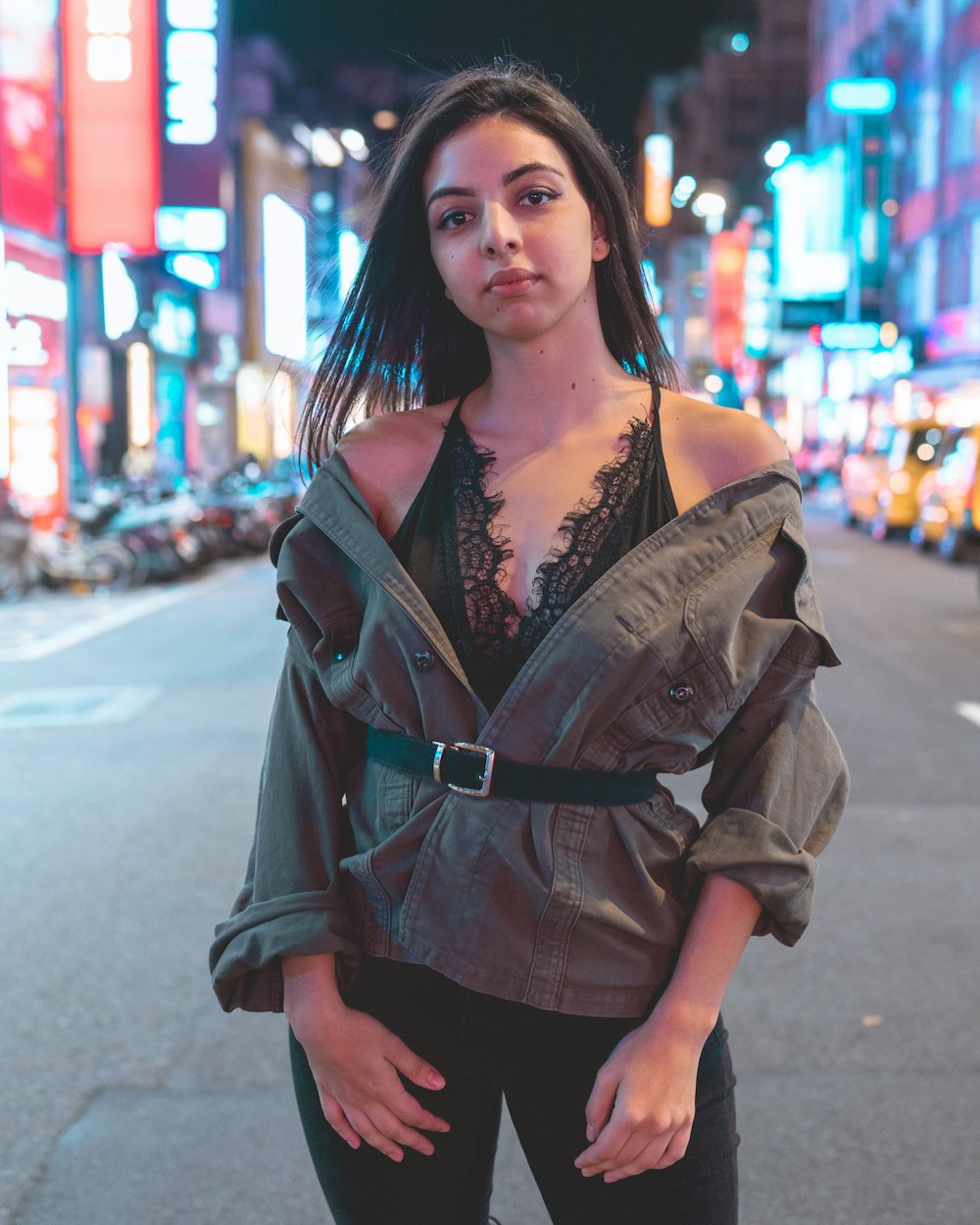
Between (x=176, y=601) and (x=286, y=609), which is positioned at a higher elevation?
(x=286, y=609)

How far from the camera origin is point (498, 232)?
1.71 metres

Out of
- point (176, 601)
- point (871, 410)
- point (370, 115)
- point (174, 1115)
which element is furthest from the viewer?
point (370, 115)

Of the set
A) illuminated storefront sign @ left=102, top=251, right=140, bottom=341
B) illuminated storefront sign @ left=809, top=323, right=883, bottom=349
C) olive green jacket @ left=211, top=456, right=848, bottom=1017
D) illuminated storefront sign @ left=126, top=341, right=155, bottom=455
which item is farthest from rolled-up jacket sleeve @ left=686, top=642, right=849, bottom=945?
illuminated storefront sign @ left=809, top=323, right=883, bottom=349

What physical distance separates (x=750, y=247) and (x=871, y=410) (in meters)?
22.8

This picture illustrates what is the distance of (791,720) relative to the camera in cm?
172

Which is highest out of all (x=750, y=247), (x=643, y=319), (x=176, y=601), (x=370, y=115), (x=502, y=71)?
(x=370, y=115)

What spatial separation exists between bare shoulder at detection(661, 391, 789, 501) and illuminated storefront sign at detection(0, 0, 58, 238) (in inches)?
831

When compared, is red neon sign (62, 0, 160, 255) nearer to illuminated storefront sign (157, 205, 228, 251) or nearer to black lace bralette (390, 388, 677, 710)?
illuminated storefront sign (157, 205, 228, 251)

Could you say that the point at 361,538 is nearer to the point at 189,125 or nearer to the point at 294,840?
the point at 294,840

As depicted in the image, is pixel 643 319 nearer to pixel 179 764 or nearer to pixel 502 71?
pixel 502 71

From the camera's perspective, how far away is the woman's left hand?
5.26 feet

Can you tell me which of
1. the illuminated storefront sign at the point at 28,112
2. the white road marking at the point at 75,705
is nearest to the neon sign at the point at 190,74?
the illuminated storefront sign at the point at 28,112

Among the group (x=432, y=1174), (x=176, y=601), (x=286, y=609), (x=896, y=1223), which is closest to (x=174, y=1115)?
(x=896, y=1223)

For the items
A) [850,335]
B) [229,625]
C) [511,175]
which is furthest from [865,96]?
[511,175]
